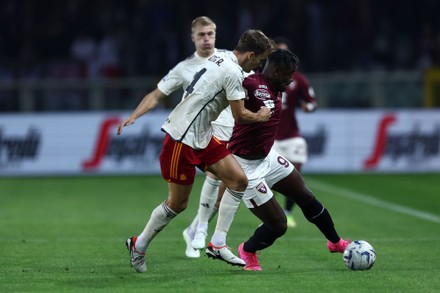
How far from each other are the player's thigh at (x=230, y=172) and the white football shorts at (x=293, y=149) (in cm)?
490

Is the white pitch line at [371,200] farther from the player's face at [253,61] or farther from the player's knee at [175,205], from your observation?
the player's knee at [175,205]

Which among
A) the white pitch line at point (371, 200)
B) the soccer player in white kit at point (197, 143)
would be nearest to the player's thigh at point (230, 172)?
the soccer player in white kit at point (197, 143)

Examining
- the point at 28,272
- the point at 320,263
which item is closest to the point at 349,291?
the point at 320,263

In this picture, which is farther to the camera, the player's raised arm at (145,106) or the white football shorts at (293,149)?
the white football shorts at (293,149)

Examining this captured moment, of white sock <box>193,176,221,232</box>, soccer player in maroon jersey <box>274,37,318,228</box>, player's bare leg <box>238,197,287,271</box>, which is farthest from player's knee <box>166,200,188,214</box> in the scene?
soccer player in maroon jersey <box>274,37,318,228</box>

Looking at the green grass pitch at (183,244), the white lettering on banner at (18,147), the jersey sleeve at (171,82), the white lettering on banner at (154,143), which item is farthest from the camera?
the white lettering on banner at (154,143)

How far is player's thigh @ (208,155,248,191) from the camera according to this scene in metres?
9.15

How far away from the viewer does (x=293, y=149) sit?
555 inches

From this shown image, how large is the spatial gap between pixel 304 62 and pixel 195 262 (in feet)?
50.3

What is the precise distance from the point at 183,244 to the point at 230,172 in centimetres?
265

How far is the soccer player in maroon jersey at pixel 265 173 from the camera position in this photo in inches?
365

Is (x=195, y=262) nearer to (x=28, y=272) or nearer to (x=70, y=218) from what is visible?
(x=28, y=272)

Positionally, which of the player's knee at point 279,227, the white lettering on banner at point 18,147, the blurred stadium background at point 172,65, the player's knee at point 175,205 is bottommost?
the white lettering on banner at point 18,147

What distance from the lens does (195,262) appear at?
33.0 feet
